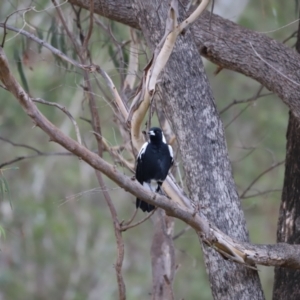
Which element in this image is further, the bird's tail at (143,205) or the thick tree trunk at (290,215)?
the thick tree trunk at (290,215)

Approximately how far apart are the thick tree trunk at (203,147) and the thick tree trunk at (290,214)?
0.30 meters

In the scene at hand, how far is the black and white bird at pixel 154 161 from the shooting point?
4.22 meters

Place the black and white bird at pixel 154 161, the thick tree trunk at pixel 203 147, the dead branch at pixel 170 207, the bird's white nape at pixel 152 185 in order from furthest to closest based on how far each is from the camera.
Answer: the bird's white nape at pixel 152 185 → the black and white bird at pixel 154 161 → the thick tree trunk at pixel 203 147 → the dead branch at pixel 170 207

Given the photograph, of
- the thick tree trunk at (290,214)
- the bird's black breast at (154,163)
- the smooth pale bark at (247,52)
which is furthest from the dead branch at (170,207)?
the smooth pale bark at (247,52)

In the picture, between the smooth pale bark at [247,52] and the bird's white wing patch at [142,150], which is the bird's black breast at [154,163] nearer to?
the bird's white wing patch at [142,150]

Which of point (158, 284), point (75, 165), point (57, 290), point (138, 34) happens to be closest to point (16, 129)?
point (75, 165)

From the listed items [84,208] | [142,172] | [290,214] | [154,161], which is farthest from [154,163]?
[84,208]

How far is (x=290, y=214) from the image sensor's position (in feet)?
14.4

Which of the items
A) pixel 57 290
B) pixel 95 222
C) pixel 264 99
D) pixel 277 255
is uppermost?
pixel 264 99

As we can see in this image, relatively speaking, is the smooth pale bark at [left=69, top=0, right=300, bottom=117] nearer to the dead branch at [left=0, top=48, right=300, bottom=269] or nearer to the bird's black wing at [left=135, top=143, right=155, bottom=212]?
the bird's black wing at [left=135, top=143, right=155, bottom=212]

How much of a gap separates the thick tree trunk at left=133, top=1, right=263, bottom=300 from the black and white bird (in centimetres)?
18

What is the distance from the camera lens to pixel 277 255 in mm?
3930

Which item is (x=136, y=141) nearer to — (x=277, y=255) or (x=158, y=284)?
(x=277, y=255)

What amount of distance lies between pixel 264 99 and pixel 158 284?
640 centimetres
